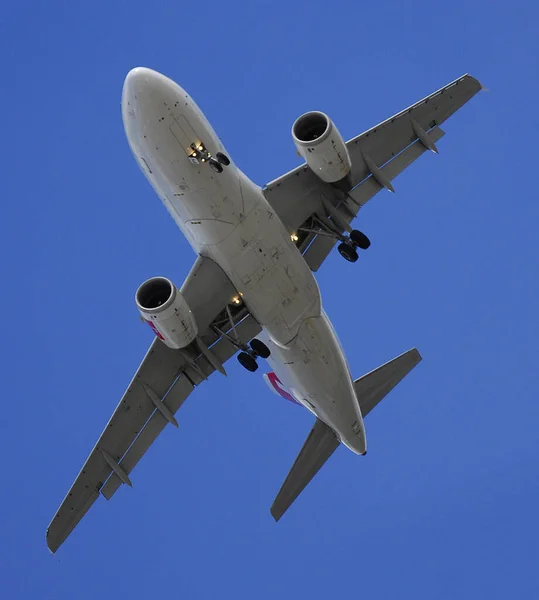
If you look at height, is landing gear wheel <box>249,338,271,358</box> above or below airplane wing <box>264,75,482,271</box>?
below

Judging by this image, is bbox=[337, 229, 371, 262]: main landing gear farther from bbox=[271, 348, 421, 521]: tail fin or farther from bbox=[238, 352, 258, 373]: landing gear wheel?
bbox=[271, 348, 421, 521]: tail fin

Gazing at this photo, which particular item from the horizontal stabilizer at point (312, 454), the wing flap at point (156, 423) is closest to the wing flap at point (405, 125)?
the wing flap at point (156, 423)

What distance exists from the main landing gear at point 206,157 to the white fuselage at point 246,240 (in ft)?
0.29

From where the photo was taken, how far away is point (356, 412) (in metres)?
30.2

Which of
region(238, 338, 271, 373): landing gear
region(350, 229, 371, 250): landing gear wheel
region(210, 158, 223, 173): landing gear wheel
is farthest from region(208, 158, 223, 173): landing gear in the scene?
region(238, 338, 271, 373): landing gear

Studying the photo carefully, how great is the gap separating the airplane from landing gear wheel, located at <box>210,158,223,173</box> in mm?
36

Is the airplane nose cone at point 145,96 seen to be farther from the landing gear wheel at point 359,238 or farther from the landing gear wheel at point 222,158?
the landing gear wheel at point 359,238

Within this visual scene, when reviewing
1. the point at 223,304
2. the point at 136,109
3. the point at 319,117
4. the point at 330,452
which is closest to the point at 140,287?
the point at 223,304

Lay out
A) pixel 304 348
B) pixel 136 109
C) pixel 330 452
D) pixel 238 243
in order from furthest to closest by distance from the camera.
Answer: pixel 330 452, pixel 304 348, pixel 238 243, pixel 136 109

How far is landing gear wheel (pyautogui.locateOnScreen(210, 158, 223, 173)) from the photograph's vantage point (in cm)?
2517

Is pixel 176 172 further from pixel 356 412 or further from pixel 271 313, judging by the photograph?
pixel 356 412

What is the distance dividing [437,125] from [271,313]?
24.6 ft

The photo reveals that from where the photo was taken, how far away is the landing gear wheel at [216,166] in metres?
25.2

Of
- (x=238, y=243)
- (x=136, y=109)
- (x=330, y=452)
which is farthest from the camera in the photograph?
(x=330, y=452)
